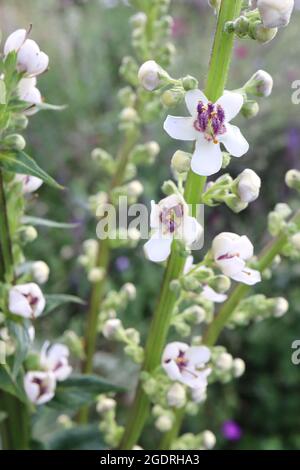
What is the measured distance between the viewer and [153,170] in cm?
207

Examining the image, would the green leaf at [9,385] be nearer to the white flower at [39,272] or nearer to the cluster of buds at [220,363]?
the white flower at [39,272]

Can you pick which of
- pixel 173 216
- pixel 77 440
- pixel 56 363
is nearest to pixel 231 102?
pixel 173 216

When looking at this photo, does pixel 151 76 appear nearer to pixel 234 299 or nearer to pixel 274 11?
Answer: pixel 274 11

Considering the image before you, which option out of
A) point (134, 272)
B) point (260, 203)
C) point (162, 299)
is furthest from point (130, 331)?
point (260, 203)

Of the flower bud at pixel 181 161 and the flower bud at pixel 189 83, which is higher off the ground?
the flower bud at pixel 189 83

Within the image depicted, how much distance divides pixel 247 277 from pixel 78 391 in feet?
1.06

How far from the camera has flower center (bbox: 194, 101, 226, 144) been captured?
2.18ft

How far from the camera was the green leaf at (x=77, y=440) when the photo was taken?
958 mm

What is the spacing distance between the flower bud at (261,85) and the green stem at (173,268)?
45 millimetres

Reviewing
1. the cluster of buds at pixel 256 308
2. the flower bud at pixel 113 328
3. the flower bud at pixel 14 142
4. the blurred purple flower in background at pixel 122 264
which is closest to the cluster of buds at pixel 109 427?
the flower bud at pixel 113 328

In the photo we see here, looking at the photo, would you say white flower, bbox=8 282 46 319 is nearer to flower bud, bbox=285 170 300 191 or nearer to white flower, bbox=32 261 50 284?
white flower, bbox=32 261 50 284

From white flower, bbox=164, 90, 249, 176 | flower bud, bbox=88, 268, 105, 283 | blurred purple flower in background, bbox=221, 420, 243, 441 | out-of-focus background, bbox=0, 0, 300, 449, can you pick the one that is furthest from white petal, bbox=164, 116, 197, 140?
blurred purple flower in background, bbox=221, 420, 243, 441

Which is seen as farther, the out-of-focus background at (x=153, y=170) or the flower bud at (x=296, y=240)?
the out-of-focus background at (x=153, y=170)

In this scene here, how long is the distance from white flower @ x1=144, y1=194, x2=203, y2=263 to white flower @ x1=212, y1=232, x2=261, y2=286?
0.04 metres
